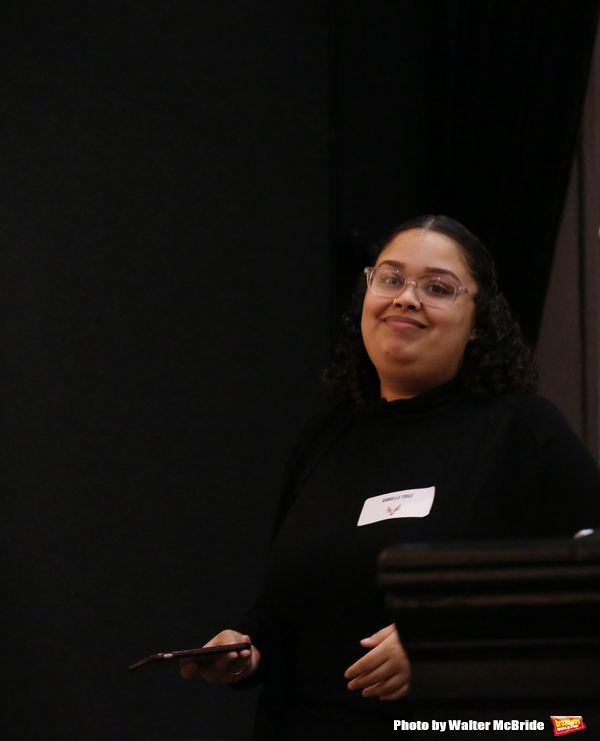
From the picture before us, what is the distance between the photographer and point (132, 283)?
114 inches

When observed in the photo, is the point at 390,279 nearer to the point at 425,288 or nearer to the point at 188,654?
the point at 425,288

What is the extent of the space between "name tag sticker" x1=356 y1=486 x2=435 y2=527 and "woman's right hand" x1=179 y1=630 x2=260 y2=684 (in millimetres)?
303

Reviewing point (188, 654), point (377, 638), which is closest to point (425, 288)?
point (377, 638)

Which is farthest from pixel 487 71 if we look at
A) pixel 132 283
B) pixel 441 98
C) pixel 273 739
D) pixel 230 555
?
pixel 273 739

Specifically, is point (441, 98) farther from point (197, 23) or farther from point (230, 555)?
point (230, 555)

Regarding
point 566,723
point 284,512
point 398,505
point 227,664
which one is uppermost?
point 566,723

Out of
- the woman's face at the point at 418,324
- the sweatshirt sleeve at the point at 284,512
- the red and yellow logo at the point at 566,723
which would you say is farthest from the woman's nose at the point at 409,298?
the red and yellow logo at the point at 566,723

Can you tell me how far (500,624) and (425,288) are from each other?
3.95ft

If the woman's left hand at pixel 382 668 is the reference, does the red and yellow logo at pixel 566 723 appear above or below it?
above

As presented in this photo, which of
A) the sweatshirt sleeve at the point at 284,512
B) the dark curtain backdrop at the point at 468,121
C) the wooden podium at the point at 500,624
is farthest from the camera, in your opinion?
the dark curtain backdrop at the point at 468,121

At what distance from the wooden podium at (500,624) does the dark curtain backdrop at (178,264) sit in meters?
2.22

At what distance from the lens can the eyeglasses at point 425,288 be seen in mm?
1654

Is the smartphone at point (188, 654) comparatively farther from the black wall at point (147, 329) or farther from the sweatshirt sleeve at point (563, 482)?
the black wall at point (147, 329)

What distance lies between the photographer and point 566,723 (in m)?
0.56
